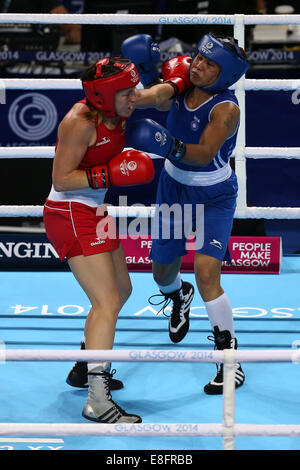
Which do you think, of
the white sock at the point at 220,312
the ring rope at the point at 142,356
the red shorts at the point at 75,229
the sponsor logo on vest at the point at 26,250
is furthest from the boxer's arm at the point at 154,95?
the sponsor logo on vest at the point at 26,250

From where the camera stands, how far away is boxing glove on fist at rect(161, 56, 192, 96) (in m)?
3.52

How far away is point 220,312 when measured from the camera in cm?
346

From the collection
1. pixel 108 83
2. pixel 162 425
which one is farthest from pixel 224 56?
pixel 162 425

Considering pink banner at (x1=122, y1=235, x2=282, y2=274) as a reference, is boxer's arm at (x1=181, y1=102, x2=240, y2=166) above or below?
below

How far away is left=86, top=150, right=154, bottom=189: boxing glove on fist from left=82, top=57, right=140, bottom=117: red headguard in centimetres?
20

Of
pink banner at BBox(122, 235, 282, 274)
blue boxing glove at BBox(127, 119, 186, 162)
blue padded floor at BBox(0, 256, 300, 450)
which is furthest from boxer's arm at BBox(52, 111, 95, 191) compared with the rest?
pink banner at BBox(122, 235, 282, 274)

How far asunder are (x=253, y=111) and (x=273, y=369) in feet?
8.62

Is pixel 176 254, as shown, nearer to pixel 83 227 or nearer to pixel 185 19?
pixel 83 227

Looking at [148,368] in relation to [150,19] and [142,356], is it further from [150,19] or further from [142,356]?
[150,19]

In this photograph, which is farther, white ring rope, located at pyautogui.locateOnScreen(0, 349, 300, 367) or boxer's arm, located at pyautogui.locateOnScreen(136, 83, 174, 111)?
boxer's arm, located at pyautogui.locateOnScreen(136, 83, 174, 111)

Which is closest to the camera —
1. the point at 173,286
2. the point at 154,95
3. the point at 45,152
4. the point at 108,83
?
the point at 108,83

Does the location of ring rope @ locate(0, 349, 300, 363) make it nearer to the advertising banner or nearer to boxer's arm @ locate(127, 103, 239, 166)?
→ boxer's arm @ locate(127, 103, 239, 166)

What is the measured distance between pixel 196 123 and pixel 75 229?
2.58 feet

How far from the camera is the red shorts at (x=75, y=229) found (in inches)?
124
